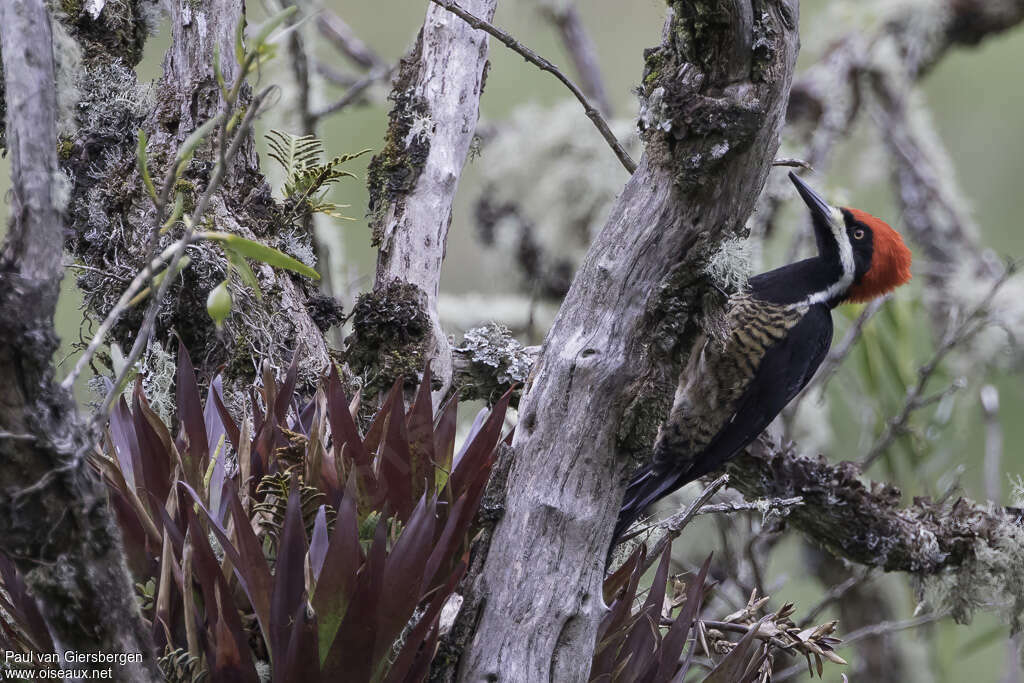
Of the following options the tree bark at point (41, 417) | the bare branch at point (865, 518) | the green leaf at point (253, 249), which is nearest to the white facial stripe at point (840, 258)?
the bare branch at point (865, 518)

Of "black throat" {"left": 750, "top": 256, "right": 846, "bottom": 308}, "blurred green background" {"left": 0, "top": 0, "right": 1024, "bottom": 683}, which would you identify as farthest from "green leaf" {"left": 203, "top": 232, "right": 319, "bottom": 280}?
"blurred green background" {"left": 0, "top": 0, "right": 1024, "bottom": 683}

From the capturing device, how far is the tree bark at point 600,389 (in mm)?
1141


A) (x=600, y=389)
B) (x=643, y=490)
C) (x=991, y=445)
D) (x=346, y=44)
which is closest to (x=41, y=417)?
(x=600, y=389)

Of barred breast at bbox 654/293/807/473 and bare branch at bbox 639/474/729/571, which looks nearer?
bare branch at bbox 639/474/729/571

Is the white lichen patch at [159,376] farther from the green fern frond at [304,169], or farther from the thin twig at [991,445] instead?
the thin twig at [991,445]

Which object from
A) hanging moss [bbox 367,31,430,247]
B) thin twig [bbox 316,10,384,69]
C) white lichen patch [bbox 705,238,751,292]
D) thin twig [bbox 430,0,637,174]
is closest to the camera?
white lichen patch [bbox 705,238,751,292]

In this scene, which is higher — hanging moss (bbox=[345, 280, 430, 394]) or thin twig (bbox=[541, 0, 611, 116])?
thin twig (bbox=[541, 0, 611, 116])

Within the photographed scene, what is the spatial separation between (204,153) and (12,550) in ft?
2.87

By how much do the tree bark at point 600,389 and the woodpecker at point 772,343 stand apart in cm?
76

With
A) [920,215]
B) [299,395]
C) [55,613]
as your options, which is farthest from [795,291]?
[55,613]

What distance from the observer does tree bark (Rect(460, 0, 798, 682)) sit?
1141 millimetres

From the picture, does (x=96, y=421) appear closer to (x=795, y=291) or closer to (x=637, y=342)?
(x=637, y=342)

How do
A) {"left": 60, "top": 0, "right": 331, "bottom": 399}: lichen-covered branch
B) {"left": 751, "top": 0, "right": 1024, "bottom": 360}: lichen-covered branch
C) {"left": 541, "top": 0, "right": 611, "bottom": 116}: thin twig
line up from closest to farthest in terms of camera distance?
{"left": 60, "top": 0, "right": 331, "bottom": 399}: lichen-covered branch < {"left": 751, "top": 0, "right": 1024, "bottom": 360}: lichen-covered branch < {"left": 541, "top": 0, "right": 611, "bottom": 116}: thin twig

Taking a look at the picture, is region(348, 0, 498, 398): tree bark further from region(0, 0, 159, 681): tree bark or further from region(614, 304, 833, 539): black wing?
region(0, 0, 159, 681): tree bark
